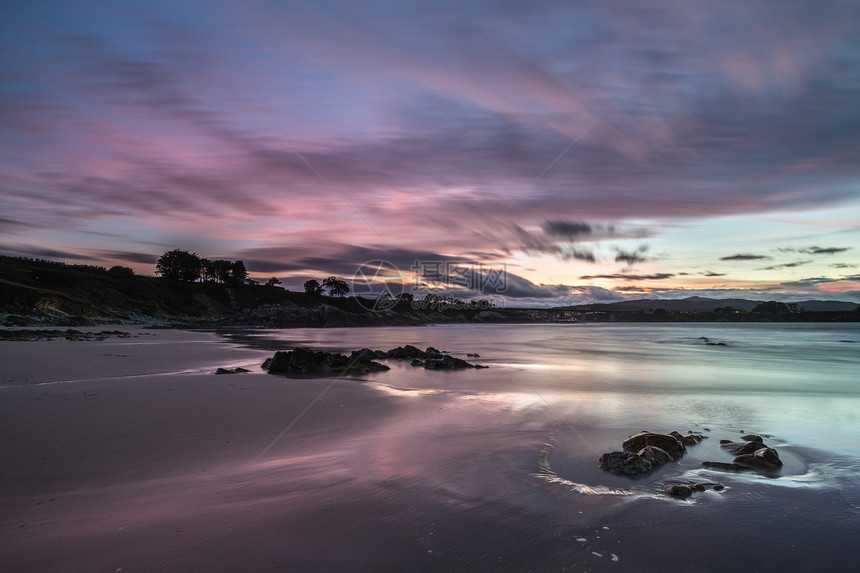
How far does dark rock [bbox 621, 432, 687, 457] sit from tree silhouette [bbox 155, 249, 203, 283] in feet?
321

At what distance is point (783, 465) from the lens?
5.90m

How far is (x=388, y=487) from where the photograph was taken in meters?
4.84

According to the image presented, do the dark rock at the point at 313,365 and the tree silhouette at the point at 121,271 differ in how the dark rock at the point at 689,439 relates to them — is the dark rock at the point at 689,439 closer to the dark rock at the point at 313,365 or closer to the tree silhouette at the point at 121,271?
the dark rock at the point at 313,365

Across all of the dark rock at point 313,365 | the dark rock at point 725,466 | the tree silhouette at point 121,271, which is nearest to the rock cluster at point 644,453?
the dark rock at point 725,466

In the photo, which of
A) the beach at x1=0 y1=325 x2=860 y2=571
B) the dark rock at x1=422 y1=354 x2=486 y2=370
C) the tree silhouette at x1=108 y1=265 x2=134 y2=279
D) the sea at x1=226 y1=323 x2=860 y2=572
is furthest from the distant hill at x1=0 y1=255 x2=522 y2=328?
the sea at x1=226 y1=323 x2=860 y2=572

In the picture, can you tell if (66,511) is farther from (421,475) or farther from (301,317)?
(301,317)

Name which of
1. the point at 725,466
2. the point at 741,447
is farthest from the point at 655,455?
the point at 741,447

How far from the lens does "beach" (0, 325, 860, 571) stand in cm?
349

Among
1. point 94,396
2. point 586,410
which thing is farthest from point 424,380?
point 94,396

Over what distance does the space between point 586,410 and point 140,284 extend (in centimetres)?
7781

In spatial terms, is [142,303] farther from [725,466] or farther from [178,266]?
[725,466]

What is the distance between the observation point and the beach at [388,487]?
3.49 metres

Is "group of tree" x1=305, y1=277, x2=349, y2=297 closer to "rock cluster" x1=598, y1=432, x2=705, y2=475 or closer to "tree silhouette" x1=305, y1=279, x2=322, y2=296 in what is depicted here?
"tree silhouette" x1=305, y1=279, x2=322, y2=296

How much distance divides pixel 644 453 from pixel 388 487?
3.47 meters
